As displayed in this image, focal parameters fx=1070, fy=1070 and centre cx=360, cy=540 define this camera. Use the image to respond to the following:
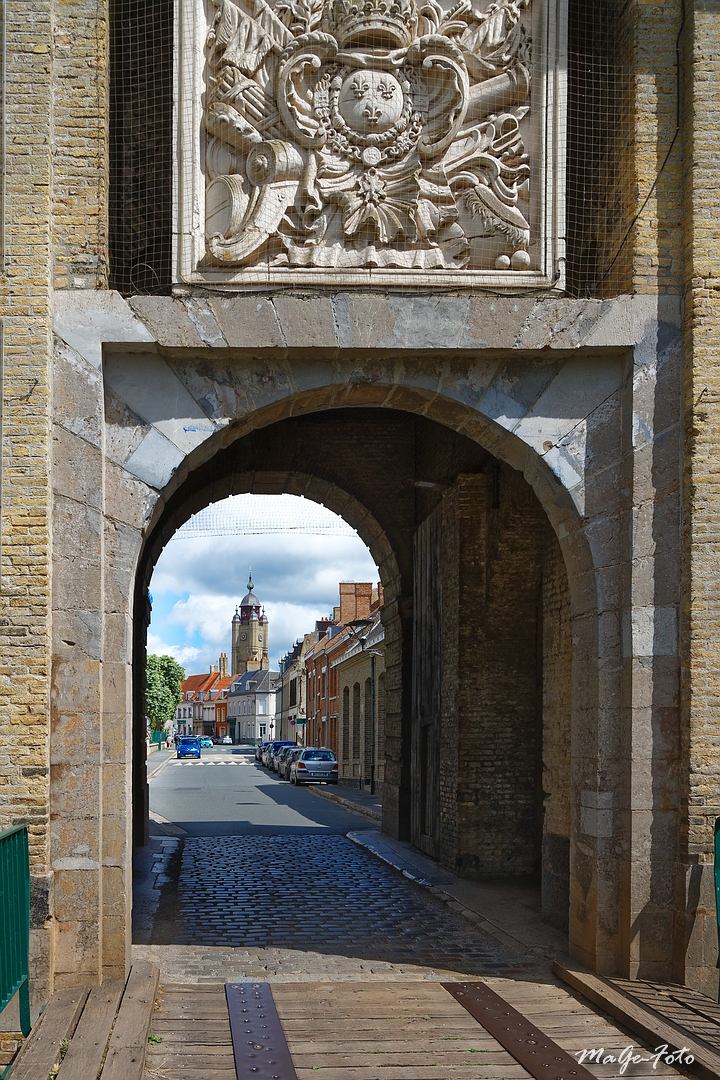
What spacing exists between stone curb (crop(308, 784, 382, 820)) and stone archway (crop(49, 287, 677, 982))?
38.4ft

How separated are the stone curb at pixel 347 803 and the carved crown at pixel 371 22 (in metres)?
13.8

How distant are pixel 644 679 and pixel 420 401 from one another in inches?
99.0

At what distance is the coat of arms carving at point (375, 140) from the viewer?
750 centimetres

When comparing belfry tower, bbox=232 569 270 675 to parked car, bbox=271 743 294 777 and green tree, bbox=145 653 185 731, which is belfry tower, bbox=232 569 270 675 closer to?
green tree, bbox=145 653 185 731

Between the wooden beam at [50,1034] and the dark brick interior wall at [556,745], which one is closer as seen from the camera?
the wooden beam at [50,1034]

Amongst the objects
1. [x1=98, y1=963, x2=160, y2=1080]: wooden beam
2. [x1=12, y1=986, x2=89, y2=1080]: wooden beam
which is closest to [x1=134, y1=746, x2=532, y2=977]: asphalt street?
[x1=98, y1=963, x2=160, y2=1080]: wooden beam

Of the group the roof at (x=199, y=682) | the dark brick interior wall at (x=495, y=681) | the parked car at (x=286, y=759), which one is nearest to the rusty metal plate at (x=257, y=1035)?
the dark brick interior wall at (x=495, y=681)

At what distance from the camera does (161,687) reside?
8012 centimetres

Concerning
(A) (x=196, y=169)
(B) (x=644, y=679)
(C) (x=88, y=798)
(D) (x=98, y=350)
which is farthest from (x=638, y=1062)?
(A) (x=196, y=169)

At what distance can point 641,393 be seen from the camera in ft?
24.4

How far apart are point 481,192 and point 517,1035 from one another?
18.0 feet

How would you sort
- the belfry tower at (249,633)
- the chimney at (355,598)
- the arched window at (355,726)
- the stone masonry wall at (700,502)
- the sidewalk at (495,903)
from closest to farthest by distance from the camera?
the stone masonry wall at (700,502), the sidewalk at (495,903), the arched window at (355,726), the chimney at (355,598), the belfry tower at (249,633)

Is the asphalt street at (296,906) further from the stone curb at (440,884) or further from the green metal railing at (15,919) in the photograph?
the green metal railing at (15,919)

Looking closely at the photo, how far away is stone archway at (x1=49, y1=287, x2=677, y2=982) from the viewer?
6.96m
